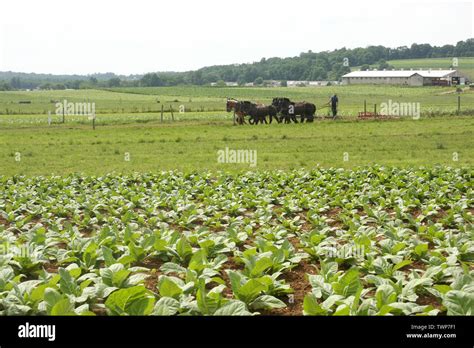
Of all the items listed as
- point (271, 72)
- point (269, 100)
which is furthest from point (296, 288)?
point (271, 72)

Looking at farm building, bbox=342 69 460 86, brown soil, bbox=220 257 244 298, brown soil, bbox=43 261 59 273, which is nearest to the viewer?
brown soil, bbox=220 257 244 298

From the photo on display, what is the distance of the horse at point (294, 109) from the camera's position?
40312mm

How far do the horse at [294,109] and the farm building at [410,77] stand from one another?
121 ft

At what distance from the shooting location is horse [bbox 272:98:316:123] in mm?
40312

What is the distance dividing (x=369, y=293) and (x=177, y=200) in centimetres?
701

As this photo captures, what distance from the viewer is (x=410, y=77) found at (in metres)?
76.9

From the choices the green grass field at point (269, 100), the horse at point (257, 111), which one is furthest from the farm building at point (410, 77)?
the horse at point (257, 111)

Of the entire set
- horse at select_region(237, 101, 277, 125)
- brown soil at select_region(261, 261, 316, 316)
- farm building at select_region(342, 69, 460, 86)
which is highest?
farm building at select_region(342, 69, 460, 86)

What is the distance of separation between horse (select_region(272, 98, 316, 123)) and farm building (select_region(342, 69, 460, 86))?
36.8m

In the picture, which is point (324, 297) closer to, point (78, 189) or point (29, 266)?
point (29, 266)

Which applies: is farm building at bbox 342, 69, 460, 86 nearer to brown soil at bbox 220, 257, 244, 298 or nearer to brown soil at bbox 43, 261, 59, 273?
brown soil at bbox 220, 257, 244, 298

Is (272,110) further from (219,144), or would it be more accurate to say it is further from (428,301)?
(428,301)

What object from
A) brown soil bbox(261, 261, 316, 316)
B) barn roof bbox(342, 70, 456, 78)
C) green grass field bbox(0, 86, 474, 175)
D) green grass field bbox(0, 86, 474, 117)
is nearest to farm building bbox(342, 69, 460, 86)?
barn roof bbox(342, 70, 456, 78)

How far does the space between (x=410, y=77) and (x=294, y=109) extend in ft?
139
